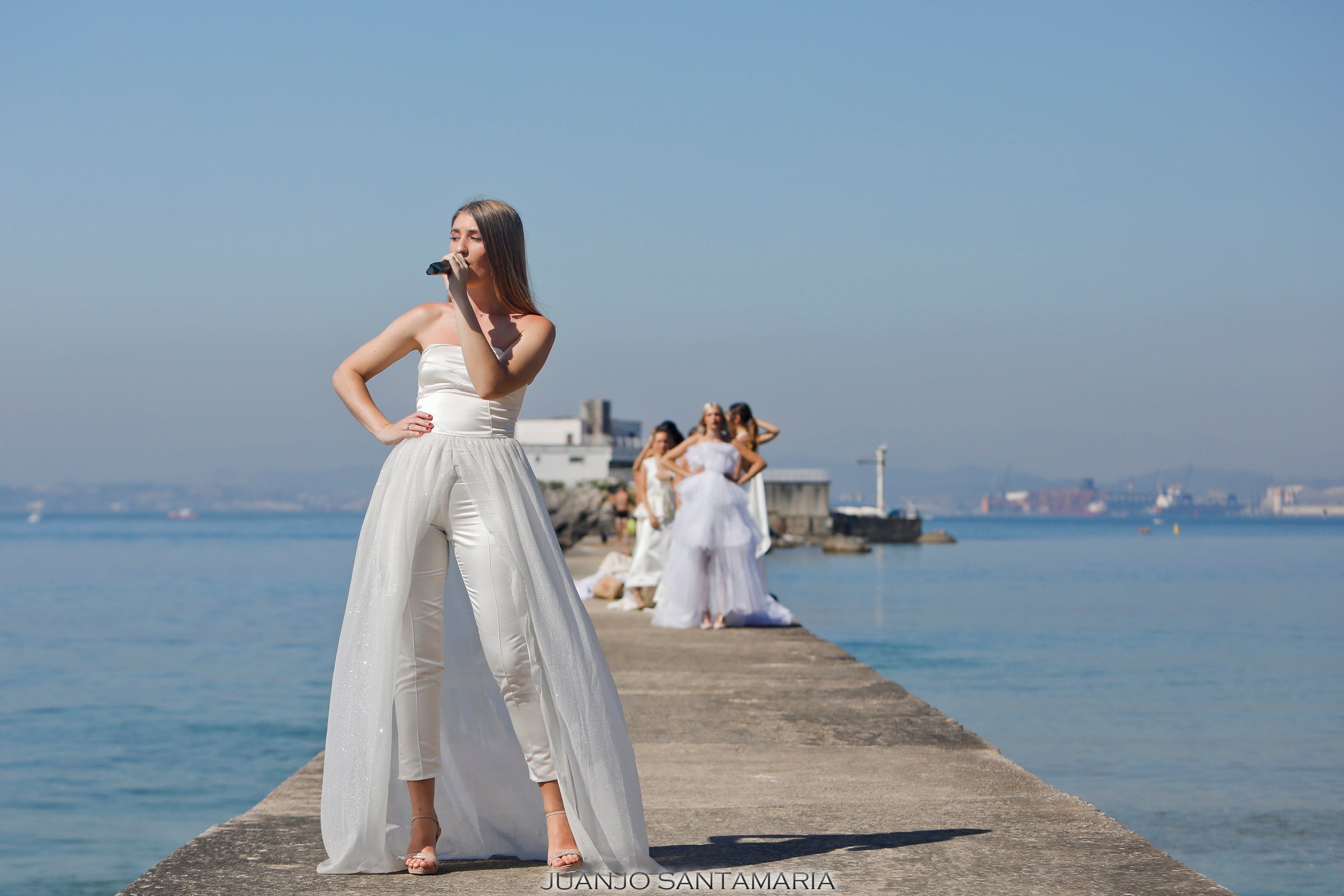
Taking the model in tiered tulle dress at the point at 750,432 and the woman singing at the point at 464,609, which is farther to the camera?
the model in tiered tulle dress at the point at 750,432

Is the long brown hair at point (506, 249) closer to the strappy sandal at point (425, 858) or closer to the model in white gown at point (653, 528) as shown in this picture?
the strappy sandal at point (425, 858)

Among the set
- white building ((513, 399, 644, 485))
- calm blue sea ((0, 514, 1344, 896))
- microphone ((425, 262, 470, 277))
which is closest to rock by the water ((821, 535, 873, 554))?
calm blue sea ((0, 514, 1344, 896))

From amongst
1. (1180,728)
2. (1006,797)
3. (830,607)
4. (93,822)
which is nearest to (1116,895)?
(1006,797)

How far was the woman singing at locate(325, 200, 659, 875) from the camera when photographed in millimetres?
3463

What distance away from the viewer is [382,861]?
355 centimetres

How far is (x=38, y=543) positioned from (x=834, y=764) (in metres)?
119

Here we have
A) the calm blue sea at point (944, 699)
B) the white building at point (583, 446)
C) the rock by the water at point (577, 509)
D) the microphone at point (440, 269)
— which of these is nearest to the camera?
the microphone at point (440, 269)

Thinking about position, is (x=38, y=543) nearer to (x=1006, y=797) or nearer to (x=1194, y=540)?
(x=1194, y=540)

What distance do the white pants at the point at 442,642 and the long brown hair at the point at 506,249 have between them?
1.90ft

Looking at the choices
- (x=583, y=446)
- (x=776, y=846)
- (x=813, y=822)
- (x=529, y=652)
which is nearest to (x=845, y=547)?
(x=583, y=446)

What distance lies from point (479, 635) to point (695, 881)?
94 cm

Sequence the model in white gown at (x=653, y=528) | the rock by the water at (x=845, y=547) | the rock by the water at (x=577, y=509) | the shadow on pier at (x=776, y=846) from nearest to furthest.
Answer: the shadow on pier at (x=776, y=846) < the model in white gown at (x=653, y=528) < the rock by the water at (x=577, y=509) < the rock by the water at (x=845, y=547)

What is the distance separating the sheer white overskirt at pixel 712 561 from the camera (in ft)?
37.1

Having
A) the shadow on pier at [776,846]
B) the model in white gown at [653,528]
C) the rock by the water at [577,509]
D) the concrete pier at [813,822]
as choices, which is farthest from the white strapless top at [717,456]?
the rock by the water at [577,509]
